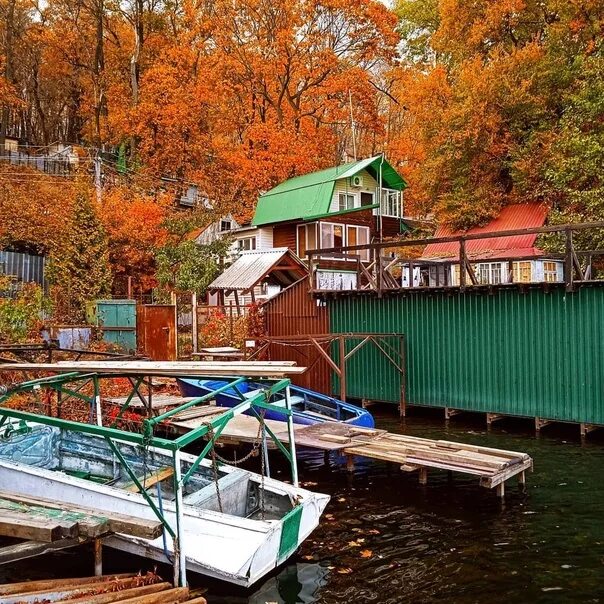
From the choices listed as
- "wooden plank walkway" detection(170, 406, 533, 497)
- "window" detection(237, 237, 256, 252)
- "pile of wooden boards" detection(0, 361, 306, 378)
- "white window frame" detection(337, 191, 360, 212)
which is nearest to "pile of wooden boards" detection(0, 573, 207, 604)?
"pile of wooden boards" detection(0, 361, 306, 378)

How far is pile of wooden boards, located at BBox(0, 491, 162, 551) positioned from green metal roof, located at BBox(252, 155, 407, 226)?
1082 inches

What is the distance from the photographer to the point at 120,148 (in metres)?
43.1

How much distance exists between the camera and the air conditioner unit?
117 ft

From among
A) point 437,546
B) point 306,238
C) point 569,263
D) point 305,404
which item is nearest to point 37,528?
point 437,546

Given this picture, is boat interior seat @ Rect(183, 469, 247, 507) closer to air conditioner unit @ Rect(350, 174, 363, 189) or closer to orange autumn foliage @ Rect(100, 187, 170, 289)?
orange autumn foliage @ Rect(100, 187, 170, 289)

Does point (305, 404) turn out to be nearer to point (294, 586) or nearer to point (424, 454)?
point (424, 454)

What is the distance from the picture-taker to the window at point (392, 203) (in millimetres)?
38156

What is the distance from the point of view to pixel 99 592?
6.42 meters

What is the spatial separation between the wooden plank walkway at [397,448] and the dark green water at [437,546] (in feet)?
1.58

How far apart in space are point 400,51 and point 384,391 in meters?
33.0

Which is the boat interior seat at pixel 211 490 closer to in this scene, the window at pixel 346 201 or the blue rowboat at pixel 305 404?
the blue rowboat at pixel 305 404

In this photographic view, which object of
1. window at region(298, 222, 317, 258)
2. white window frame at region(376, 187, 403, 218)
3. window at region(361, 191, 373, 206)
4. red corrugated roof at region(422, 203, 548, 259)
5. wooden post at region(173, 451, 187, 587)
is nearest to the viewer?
wooden post at region(173, 451, 187, 587)

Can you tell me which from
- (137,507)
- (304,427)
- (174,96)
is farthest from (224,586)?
(174,96)

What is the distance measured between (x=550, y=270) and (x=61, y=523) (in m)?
26.5
